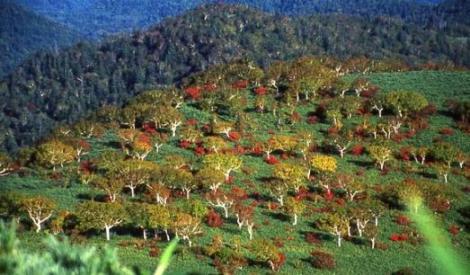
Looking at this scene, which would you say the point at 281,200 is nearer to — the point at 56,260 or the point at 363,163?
the point at 363,163

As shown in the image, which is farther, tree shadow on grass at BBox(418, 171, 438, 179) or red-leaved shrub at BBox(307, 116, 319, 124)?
red-leaved shrub at BBox(307, 116, 319, 124)

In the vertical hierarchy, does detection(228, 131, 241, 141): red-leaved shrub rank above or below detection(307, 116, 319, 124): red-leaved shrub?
below

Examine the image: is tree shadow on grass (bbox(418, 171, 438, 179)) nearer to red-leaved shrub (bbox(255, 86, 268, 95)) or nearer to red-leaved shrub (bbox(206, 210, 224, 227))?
red-leaved shrub (bbox(206, 210, 224, 227))

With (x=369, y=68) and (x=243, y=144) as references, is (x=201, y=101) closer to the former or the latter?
(x=243, y=144)

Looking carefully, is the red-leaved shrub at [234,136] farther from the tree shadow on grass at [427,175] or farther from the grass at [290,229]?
the tree shadow on grass at [427,175]

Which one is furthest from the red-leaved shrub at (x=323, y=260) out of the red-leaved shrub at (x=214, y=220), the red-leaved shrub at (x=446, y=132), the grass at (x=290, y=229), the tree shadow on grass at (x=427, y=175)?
the red-leaved shrub at (x=446, y=132)

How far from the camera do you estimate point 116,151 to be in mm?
105188

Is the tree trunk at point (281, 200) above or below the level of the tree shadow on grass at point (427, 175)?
below

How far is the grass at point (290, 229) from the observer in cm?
6781

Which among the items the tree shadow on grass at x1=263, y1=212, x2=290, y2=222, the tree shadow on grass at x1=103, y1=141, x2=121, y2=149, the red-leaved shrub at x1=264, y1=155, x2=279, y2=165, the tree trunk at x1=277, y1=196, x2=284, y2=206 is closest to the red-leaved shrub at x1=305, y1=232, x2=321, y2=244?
the tree shadow on grass at x1=263, y1=212, x2=290, y2=222

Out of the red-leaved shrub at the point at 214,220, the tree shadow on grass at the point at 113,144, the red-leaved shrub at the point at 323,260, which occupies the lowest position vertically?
the red-leaved shrub at the point at 323,260

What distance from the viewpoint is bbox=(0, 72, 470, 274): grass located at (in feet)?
222

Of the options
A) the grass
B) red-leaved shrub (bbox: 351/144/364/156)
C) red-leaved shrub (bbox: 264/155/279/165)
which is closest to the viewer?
the grass

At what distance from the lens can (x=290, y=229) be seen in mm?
78438
